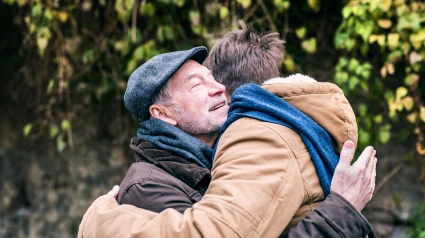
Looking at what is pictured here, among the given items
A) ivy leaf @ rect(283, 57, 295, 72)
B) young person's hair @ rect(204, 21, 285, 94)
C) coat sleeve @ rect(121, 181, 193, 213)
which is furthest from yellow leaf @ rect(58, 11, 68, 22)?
coat sleeve @ rect(121, 181, 193, 213)

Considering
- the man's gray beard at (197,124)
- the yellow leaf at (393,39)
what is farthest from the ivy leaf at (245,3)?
the man's gray beard at (197,124)

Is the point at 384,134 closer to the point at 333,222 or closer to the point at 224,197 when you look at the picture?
the point at 333,222

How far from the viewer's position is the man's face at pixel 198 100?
227cm

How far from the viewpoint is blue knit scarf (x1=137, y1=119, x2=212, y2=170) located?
214 cm

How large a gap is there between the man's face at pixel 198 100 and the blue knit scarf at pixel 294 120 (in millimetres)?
377

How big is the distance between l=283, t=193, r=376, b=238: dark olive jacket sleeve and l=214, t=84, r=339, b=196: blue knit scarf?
2.6 inches

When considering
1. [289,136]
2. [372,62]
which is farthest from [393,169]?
[289,136]

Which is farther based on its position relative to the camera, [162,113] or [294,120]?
[162,113]

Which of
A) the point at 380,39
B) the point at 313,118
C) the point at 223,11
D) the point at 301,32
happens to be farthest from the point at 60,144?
the point at 313,118

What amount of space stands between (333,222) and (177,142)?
2.05ft

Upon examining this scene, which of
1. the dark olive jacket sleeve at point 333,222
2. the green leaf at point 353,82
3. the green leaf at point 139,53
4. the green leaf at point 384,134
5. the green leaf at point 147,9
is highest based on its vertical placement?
the green leaf at point 147,9

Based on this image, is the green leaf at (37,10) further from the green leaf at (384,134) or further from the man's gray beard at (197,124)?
the green leaf at (384,134)

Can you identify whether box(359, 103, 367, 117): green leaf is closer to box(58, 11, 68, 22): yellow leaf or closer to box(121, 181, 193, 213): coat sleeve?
box(58, 11, 68, 22): yellow leaf

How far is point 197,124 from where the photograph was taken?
2.29 meters
